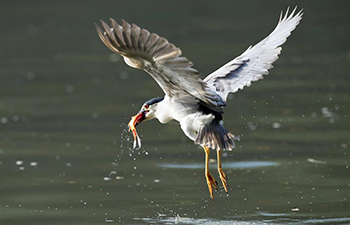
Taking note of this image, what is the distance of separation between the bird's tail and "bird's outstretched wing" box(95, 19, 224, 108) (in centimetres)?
46

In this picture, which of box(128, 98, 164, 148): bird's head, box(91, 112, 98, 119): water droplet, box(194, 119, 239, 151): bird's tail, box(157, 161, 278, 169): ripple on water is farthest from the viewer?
box(91, 112, 98, 119): water droplet

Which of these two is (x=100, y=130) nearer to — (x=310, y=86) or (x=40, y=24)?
(x=310, y=86)

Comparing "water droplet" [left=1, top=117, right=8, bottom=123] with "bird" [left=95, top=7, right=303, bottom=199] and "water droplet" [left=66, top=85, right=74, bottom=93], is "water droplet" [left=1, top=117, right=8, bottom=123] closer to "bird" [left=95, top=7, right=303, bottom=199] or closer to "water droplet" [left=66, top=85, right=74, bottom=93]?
"water droplet" [left=66, top=85, right=74, bottom=93]

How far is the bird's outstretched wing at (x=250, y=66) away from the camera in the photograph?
7.90 metres

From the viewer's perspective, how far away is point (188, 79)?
6527 mm

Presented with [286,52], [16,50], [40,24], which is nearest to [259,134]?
[286,52]

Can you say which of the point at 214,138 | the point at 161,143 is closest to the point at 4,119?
the point at 161,143

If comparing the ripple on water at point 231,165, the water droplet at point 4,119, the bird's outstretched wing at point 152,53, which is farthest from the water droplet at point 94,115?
the bird's outstretched wing at point 152,53

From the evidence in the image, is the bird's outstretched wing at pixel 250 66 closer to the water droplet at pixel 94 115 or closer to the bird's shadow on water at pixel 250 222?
the bird's shadow on water at pixel 250 222

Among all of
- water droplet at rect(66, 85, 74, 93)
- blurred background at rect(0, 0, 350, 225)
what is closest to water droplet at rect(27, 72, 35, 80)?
blurred background at rect(0, 0, 350, 225)

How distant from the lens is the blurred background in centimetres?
771

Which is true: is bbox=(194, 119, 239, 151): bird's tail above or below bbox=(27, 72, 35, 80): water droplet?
below

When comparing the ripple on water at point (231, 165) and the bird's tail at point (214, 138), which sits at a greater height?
the ripple on water at point (231, 165)

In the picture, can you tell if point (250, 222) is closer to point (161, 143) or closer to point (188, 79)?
point (188, 79)
